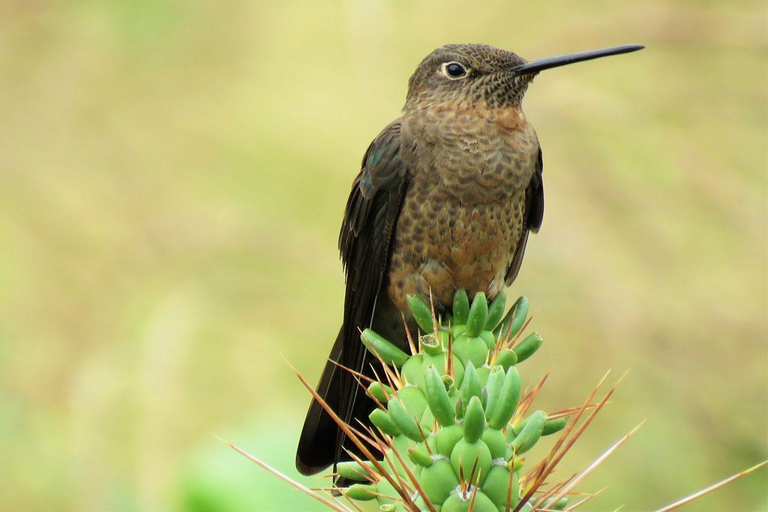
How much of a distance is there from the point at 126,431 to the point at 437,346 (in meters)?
2.38

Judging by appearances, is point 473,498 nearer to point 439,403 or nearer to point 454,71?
point 439,403

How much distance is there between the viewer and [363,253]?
3102 millimetres

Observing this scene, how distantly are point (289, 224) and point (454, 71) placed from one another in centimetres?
176

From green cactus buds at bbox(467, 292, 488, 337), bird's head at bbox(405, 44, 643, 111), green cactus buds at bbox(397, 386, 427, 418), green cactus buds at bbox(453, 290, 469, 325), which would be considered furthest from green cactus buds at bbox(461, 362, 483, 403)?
bird's head at bbox(405, 44, 643, 111)

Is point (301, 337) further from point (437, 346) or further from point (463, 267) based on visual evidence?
point (437, 346)

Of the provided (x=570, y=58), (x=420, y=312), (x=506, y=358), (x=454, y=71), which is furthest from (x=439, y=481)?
(x=454, y=71)

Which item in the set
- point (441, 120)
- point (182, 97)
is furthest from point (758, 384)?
point (182, 97)

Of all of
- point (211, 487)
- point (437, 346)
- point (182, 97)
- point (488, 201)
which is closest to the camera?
point (437, 346)

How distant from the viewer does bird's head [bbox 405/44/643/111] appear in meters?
3.06

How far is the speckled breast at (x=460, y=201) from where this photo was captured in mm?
2941

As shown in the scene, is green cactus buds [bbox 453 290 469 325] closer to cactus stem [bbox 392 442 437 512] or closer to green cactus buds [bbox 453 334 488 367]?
green cactus buds [bbox 453 334 488 367]

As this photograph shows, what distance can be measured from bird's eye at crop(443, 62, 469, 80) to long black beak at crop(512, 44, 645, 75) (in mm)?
211

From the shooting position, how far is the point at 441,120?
10.1 feet

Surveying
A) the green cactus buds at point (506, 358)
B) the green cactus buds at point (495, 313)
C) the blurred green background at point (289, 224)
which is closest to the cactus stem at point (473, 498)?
the green cactus buds at point (506, 358)
